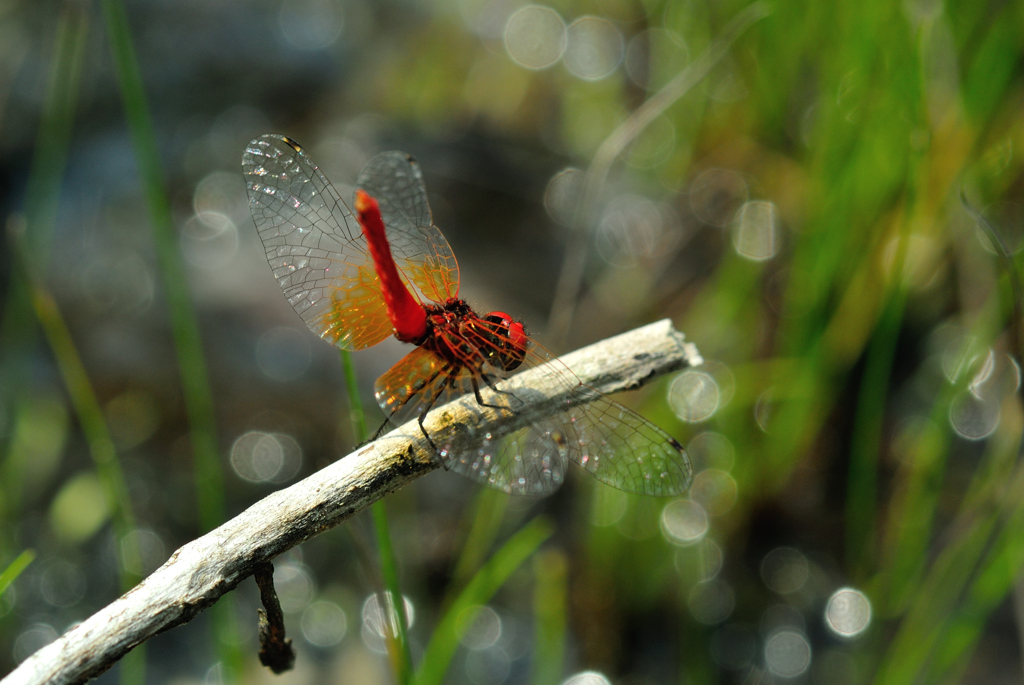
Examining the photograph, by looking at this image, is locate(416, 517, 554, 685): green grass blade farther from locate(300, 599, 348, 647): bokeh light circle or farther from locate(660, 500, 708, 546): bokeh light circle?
locate(300, 599, 348, 647): bokeh light circle

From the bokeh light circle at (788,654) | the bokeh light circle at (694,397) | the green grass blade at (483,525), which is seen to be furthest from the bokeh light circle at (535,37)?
the bokeh light circle at (788,654)

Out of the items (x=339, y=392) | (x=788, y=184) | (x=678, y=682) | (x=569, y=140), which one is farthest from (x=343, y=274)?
(x=569, y=140)

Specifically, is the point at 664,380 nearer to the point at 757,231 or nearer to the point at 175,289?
the point at 757,231

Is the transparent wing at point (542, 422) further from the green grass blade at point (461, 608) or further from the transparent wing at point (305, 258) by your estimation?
the green grass blade at point (461, 608)

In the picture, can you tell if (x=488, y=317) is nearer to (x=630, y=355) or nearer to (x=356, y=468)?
(x=630, y=355)

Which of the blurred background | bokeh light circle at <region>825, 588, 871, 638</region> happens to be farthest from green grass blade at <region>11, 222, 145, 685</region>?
bokeh light circle at <region>825, 588, 871, 638</region>

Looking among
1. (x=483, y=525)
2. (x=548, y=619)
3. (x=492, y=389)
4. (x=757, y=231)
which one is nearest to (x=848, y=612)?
(x=548, y=619)
